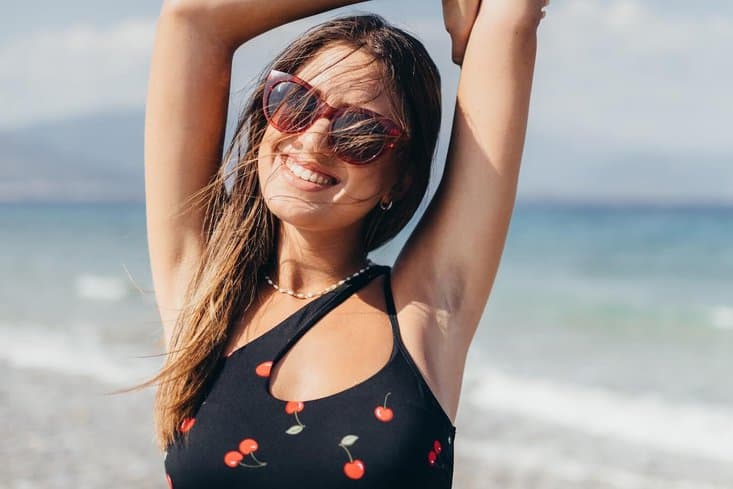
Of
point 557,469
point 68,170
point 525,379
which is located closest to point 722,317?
point 525,379

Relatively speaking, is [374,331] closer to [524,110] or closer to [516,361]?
[524,110]

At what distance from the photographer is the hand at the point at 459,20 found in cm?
256

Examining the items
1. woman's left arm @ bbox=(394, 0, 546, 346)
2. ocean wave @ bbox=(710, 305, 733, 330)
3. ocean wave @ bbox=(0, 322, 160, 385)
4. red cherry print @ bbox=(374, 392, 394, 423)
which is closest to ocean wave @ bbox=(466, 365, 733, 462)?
ocean wave @ bbox=(0, 322, 160, 385)

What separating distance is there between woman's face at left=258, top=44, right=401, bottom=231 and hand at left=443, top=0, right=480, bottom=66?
0.28 m

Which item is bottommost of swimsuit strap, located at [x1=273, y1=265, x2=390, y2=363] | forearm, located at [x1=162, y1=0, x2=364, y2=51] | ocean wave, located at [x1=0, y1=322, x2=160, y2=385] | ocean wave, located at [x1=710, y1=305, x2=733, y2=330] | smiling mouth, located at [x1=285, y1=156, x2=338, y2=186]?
ocean wave, located at [x1=710, y1=305, x2=733, y2=330]

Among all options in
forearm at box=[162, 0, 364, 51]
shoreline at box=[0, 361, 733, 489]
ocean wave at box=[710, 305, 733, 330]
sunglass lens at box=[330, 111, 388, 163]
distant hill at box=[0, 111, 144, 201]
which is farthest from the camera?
distant hill at box=[0, 111, 144, 201]

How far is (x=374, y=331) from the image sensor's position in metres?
2.45

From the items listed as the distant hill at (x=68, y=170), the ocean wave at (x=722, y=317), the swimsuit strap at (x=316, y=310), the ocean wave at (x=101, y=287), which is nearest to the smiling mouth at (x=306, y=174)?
the swimsuit strap at (x=316, y=310)

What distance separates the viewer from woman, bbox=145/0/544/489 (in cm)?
231

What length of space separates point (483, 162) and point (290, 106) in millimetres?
526

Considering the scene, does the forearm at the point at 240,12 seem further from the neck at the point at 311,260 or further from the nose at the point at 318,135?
the neck at the point at 311,260

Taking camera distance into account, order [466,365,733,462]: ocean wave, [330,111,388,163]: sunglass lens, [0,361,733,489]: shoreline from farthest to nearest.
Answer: [466,365,733,462]: ocean wave → [0,361,733,489]: shoreline → [330,111,388,163]: sunglass lens

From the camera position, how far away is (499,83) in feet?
8.16

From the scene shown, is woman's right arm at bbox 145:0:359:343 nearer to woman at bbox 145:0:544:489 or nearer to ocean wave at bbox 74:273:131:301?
woman at bbox 145:0:544:489
